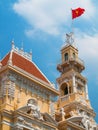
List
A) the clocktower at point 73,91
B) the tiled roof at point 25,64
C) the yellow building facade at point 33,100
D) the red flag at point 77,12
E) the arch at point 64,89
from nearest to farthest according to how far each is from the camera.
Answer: the yellow building facade at point 33,100, the tiled roof at point 25,64, the clocktower at point 73,91, the arch at point 64,89, the red flag at point 77,12

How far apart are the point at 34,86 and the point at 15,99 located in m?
3.37

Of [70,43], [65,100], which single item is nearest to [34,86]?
[65,100]

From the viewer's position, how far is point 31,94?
3788 centimetres

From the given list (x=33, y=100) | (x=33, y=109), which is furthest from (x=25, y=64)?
(x=33, y=109)

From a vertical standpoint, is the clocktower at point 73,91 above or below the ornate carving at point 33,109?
above

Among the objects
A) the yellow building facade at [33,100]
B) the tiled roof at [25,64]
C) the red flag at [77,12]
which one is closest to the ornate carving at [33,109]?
the yellow building facade at [33,100]

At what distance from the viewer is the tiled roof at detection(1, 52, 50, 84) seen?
39638 mm

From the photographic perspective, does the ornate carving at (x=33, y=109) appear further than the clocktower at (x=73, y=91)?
No

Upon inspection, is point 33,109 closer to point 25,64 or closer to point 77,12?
point 25,64

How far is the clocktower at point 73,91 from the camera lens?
44125 mm

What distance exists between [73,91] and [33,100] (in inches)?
482

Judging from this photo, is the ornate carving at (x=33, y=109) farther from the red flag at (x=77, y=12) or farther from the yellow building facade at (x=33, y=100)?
the red flag at (x=77, y=12)

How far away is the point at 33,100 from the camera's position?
1470 inches

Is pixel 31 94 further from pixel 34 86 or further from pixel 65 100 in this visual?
pixel 65 100
